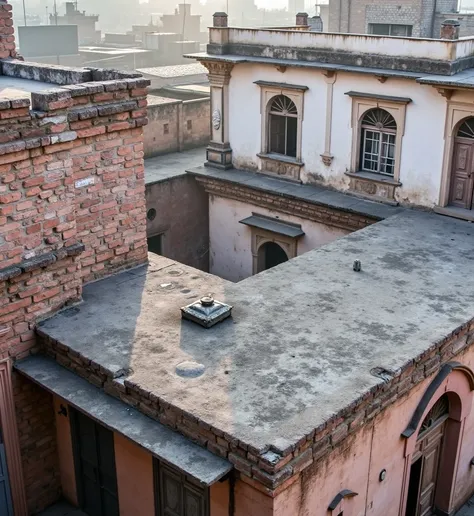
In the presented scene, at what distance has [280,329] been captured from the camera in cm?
953

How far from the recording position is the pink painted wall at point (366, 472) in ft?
25.2

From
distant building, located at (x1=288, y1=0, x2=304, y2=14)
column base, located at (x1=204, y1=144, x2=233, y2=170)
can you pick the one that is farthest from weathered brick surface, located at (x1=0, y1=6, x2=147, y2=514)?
distant building, located at (x1=288, y1=0, x2=304, y2=14)

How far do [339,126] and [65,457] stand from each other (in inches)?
375

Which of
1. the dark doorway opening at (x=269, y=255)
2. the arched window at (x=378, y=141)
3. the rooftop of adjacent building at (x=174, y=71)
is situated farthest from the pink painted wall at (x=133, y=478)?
the rooftop of adjacent building at (x=174, y=71)

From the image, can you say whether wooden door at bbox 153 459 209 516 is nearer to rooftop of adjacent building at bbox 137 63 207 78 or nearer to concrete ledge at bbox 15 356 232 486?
concrete ledge at bbox 15 356 232 486

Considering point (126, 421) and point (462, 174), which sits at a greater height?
point (462, 174)

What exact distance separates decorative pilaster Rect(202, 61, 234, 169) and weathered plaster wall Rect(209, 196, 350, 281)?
1036mm

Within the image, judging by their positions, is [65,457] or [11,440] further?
[65,457]

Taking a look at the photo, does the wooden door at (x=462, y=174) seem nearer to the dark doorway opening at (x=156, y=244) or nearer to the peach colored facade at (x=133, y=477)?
the dark doorway opening at (x=156, y=244)

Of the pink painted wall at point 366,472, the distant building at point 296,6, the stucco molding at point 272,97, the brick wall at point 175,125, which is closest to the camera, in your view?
the pink painted wall at point 366,472

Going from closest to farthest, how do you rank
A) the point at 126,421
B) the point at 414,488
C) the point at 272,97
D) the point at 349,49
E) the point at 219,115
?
the point at 126,421 < the point at 414,488 < the point at 349,49 < the point at 272,97 < the point at 219,115

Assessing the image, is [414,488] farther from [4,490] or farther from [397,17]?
[397,17]

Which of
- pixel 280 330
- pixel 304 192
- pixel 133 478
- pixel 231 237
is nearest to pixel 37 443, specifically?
pixel 133 478

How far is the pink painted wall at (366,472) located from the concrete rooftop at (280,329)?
64 cm
